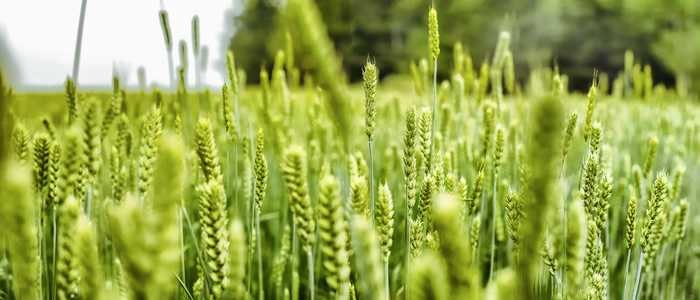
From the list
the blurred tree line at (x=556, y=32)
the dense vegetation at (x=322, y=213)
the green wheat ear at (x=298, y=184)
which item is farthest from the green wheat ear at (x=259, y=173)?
the blurred tree line at (x=556, y=32)

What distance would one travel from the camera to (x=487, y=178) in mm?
1350

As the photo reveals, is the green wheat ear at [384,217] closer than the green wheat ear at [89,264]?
No

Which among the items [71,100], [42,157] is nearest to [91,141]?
[42,157]

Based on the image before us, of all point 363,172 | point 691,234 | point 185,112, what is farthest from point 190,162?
point 691,234

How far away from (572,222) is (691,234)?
69.2 inches

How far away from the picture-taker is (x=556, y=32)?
2564cm

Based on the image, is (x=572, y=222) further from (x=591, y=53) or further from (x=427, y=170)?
(x=591, y=53)

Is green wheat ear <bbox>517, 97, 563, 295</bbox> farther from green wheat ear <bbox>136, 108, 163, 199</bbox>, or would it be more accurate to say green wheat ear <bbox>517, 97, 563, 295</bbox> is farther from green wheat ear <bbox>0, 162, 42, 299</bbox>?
green wheat ear <bbox>136, 108, 163, 199</bbox>

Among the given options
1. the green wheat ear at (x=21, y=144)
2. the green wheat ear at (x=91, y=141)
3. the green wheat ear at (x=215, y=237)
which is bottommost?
the green wheat ear at (x=215, y=237)

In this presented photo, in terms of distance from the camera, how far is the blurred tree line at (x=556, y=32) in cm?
2398

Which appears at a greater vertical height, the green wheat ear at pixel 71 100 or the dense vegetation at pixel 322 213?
the green wheat ear at pixel 71 100

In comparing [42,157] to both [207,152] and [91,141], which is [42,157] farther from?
[207,152]

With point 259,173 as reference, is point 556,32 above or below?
above

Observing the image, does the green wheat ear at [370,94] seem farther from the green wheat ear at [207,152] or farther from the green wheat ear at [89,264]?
the green wheat ear at [89,264]
